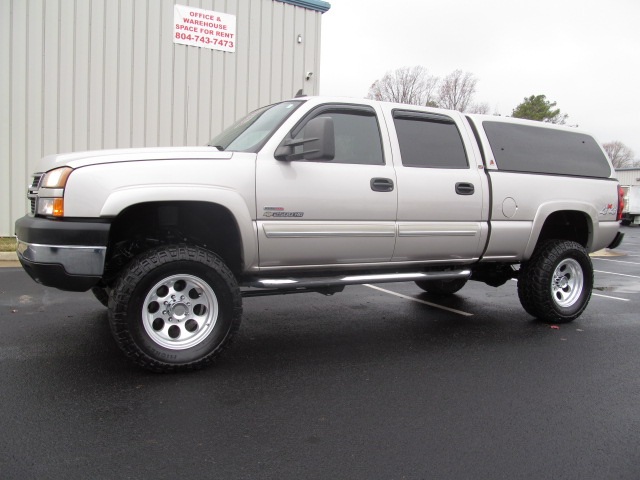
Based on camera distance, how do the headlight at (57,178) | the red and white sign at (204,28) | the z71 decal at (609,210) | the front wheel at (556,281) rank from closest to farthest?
the headlight at (57,178) → the front wheel at (556,281) → the z71 decal at (609,210) → the red and white sign at (204,28)

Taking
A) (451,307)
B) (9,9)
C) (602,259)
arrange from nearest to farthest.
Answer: (451,307), (9,9), (602,259)

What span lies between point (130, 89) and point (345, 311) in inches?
317

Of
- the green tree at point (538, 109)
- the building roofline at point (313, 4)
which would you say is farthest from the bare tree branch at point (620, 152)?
the building roofline at point (313, 4)

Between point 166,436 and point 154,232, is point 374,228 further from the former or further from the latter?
point 166,436

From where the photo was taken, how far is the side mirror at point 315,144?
380cm

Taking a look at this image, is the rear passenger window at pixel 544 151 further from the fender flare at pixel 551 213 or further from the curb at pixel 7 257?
the curb at pixel 7 257

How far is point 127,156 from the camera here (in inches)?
137

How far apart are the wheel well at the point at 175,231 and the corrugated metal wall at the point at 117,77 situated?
8143 millimetres

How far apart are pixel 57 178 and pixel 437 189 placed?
9.85ft

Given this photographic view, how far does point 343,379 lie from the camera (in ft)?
12.1

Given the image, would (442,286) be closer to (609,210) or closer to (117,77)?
(609,210)

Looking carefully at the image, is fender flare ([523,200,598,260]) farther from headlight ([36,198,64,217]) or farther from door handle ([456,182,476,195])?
headlight ([36,198,64,217])

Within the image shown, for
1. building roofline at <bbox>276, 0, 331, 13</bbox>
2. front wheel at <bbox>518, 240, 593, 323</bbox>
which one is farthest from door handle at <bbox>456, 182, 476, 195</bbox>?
building roofline at <bbox>276, 0, 331, 13</bbox>

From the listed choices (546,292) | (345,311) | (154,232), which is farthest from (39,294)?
(546,292)
